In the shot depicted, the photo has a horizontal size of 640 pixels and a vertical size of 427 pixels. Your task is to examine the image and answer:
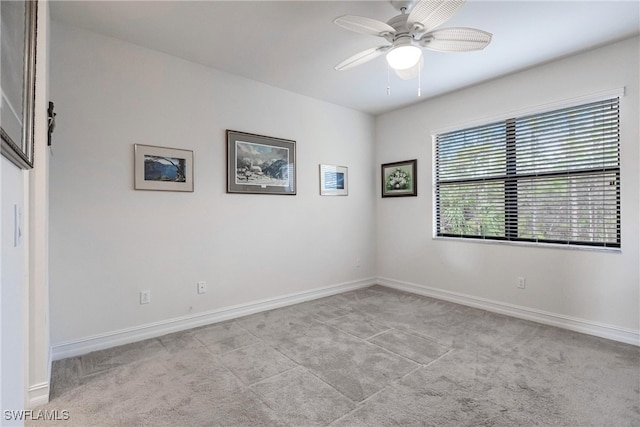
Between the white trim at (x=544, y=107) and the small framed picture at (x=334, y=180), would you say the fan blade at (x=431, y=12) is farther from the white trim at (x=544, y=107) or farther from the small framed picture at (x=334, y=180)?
the small framed picture at (x=334, y=180)

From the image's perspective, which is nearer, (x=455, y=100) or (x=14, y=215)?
(x=14, y=215)

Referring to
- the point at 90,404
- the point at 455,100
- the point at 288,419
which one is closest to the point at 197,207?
the point at 90,404

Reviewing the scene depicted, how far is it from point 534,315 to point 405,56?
2923mm

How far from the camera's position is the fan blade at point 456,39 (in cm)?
201

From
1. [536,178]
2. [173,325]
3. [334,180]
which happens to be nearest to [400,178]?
[334,180]

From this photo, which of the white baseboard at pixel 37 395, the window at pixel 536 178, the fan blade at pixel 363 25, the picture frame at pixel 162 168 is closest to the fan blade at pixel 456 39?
the fan blade at pixel 363 25

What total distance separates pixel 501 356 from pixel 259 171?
9.48ft

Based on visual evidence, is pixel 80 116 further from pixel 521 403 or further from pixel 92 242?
pixel 521 403

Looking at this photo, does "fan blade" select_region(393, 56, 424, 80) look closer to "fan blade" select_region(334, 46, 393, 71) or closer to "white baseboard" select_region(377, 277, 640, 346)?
"fan blade" select_region(334, 46, 393, 71)

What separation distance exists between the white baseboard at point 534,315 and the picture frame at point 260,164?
2.24 metres

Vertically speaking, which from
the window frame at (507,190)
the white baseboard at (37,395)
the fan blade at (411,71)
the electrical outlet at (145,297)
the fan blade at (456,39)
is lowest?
the white baseboard at (37,395)

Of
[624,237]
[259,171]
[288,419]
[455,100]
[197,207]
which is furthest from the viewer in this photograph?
[455,100]

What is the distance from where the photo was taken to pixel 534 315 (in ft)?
10.7

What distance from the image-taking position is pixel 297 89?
3797mm
